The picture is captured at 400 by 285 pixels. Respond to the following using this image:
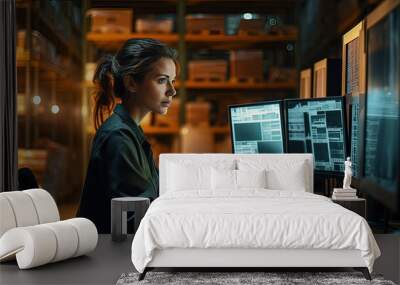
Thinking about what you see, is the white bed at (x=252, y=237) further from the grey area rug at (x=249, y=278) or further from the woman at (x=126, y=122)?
the woman at (x=126, y=122)

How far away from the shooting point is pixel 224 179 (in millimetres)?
5906

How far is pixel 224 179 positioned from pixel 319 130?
3.46 ft

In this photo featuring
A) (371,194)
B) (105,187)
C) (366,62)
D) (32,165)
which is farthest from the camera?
(32,165)

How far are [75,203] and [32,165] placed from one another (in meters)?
0.62

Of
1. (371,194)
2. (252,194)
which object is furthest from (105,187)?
(371,194)

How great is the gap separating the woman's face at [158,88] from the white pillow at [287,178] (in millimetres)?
1715

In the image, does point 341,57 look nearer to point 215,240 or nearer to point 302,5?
point 302,5

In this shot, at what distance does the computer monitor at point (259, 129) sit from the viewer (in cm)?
667

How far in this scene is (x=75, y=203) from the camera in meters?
7.27

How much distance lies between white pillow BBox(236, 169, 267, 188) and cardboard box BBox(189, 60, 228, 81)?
1.72m

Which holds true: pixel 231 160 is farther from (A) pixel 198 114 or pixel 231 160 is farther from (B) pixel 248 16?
(B) pixel 248 16

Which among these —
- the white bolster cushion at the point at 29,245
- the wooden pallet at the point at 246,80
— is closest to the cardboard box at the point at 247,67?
the wooden pallet at the point at 246,80

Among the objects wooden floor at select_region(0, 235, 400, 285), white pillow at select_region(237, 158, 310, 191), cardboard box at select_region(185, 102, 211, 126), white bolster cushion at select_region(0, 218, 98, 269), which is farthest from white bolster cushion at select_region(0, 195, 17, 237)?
cardboard box at select_region(185, 102, 211, 126)

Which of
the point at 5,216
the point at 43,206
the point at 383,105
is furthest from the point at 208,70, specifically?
the point at 5,216
